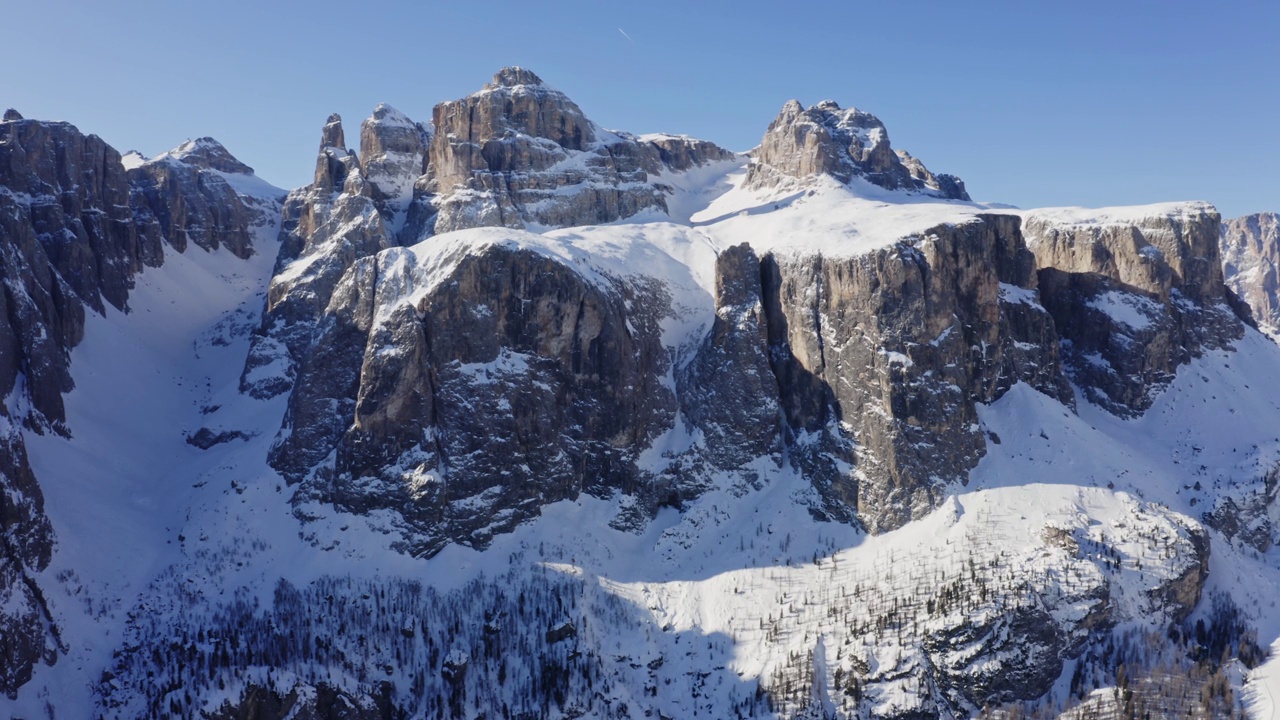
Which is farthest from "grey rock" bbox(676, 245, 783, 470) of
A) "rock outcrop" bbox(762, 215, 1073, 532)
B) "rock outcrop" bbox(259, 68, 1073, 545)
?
"rock outcrop" bbox(762, 215, 1073, 532)

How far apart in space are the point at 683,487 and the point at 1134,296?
86.0 metres

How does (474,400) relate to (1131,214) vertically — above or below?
below

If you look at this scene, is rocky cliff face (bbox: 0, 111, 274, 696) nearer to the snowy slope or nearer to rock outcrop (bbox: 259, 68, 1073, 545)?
the snowy slope

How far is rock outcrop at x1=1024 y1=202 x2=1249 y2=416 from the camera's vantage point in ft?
529

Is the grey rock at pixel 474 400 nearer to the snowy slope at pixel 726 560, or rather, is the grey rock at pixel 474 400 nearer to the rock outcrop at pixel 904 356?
the snowy slope at pixel 726 560

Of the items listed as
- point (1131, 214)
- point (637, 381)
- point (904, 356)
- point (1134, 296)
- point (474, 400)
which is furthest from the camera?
point (1131, 214)

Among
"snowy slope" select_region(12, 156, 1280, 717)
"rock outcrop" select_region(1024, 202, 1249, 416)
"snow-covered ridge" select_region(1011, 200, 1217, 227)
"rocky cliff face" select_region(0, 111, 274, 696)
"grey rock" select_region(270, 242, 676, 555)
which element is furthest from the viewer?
"snow-covered ridge" select_region(1011, 200, 1217, 227)

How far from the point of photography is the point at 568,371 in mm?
153750

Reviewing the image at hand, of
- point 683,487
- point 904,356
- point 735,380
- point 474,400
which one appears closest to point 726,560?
point 683,487

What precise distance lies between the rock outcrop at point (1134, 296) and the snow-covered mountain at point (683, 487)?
0.63 m

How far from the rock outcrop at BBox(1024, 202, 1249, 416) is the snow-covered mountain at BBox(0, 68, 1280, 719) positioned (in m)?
0.63

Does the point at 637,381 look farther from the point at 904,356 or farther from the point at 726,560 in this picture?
the point at 904,356

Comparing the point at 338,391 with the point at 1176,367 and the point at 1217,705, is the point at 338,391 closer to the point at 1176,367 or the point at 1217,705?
the point at 1217,705

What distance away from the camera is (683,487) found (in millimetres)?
149500
